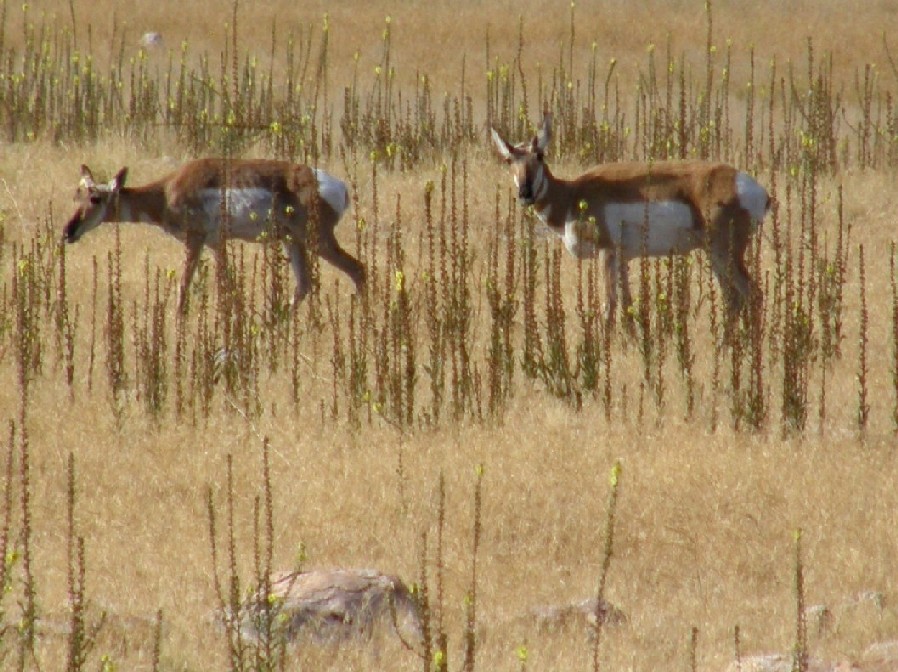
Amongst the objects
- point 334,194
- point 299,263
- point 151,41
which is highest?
point 151,41

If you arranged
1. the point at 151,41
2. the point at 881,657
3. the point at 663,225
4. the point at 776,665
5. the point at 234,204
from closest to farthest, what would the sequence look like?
1. the point at 776,665
2. the point at 881,657
3. the point at 663,225
4. the point at 234,204
5. the point at 151,41

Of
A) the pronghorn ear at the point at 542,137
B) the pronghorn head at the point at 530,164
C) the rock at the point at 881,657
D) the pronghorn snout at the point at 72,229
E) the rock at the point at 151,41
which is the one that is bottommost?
the rock at the point at 881,657

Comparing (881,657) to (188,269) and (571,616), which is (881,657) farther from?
(188,269)

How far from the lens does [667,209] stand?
34.9 feet

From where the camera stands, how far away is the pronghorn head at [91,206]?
11211 mm

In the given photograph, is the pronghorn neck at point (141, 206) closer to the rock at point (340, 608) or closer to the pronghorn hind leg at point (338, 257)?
the pronghorn hind leg at point (338, 257)

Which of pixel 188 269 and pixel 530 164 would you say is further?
pixel 530 164

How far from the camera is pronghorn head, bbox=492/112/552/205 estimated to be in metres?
10.9

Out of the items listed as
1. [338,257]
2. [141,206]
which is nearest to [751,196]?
[338,257]

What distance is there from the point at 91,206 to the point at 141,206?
34 centimetres

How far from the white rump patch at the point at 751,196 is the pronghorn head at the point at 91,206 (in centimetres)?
417

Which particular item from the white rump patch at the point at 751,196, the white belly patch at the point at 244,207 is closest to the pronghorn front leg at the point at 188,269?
the white belly patch at the point at 244,207

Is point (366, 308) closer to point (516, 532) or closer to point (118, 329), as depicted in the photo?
point (118, 329)

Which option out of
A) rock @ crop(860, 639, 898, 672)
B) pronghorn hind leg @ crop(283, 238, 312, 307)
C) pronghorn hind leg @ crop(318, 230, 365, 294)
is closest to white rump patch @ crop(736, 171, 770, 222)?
pronghorn hind leg @ crop(318, 230, 365, 294)
